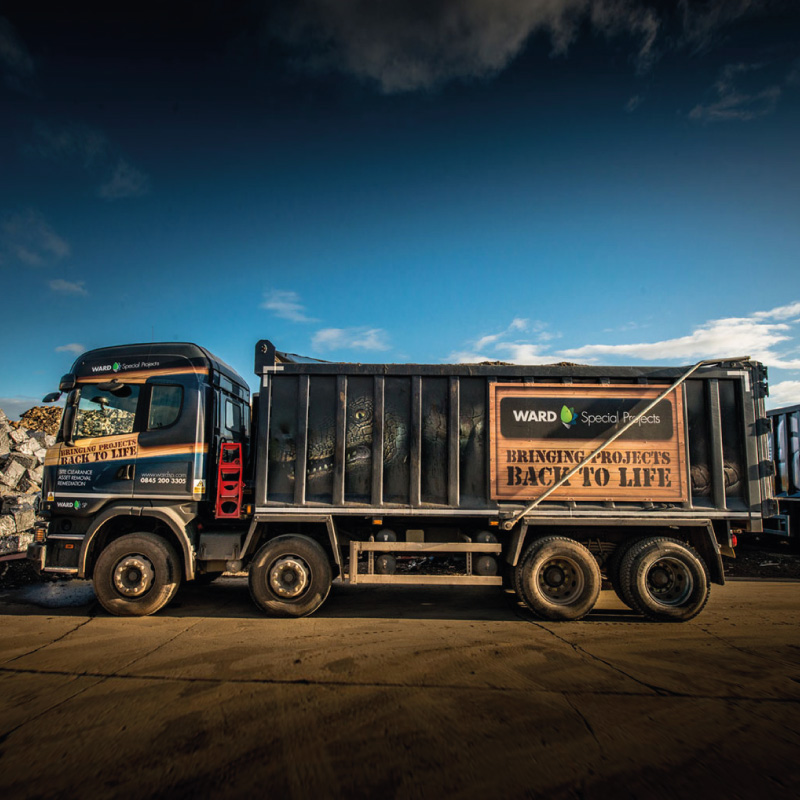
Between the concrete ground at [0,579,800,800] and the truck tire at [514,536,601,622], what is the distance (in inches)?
9.4

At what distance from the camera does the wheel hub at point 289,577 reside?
6.56m

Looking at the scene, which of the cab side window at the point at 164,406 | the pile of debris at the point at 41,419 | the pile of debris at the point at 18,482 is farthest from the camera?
the pile of debris at the point at 41,419

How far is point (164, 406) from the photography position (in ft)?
23.2

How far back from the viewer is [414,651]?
529 centimetres

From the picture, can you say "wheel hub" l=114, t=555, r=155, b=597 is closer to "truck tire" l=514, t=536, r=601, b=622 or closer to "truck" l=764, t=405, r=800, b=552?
"truck tire" l=514, t=536, r=601, b=622

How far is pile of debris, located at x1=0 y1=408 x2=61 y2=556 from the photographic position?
11.3m

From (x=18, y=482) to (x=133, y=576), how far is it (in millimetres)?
10636

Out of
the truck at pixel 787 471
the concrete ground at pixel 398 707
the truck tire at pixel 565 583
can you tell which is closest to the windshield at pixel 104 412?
the concrete ground at pixel 398 707

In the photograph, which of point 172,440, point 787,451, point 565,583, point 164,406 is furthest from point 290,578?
point 787,451

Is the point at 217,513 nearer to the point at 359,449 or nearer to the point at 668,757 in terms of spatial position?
the point at 359,449

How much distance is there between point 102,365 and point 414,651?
5861 mm

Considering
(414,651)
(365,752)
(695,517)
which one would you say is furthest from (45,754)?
(695,517)

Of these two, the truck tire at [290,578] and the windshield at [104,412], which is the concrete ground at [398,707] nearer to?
the truck tire at [290,578]

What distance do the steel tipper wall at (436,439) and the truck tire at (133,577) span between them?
1.55 meters
